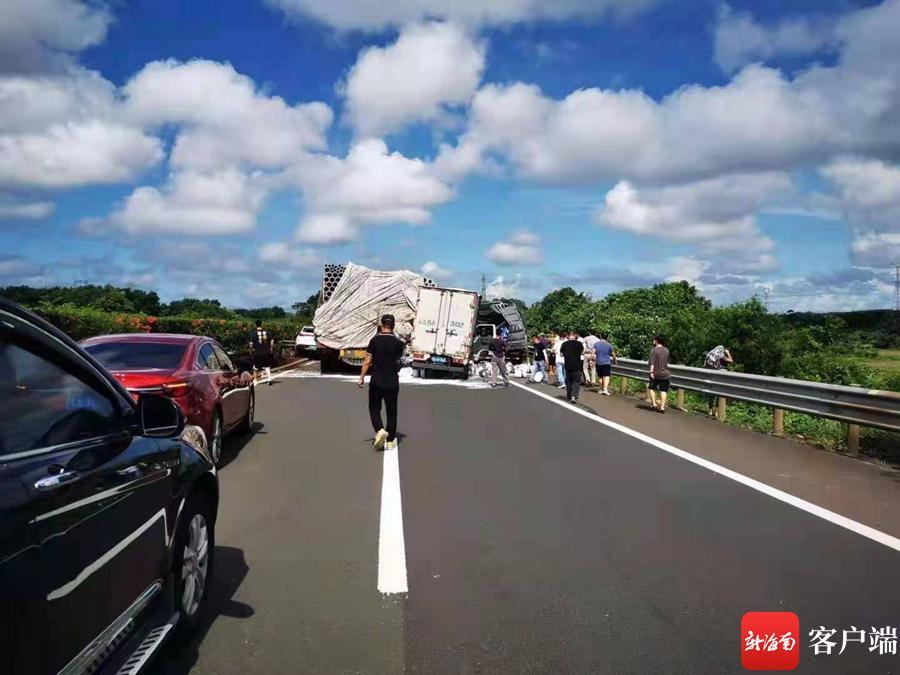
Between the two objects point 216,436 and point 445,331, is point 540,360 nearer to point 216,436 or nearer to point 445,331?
point 445,331

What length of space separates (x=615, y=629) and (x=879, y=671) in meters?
1.29

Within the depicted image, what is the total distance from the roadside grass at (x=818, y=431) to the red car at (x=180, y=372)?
28.0 feet

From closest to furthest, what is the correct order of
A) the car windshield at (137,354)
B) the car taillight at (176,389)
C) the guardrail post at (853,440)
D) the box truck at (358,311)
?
the car taillight at (176,389), the car windshield at (137,354), the guardrail post at (853,440), the box truck at (358,311)

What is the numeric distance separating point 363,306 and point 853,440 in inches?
811

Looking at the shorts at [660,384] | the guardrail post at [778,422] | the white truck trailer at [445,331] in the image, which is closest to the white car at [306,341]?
the white truck trailer at [445,331]

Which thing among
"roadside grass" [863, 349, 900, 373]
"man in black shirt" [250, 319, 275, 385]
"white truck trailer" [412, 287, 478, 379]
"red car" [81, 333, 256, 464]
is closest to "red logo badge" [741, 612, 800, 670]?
"red car" [81, 333, 256, 464]

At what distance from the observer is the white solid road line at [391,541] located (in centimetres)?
508

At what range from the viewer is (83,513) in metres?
2.69

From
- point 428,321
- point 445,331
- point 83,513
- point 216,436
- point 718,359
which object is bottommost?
point 216,436

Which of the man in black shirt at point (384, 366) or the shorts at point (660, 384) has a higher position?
the man in black shirt at point (384, 366)

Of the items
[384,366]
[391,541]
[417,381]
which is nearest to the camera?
[391,541]

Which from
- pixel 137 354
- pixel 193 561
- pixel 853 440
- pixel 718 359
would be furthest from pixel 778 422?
pixel 193 561

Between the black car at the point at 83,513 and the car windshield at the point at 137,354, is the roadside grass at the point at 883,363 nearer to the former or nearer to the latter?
the car windshield at the point at 137,354

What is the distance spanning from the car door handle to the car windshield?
6.34 meters
